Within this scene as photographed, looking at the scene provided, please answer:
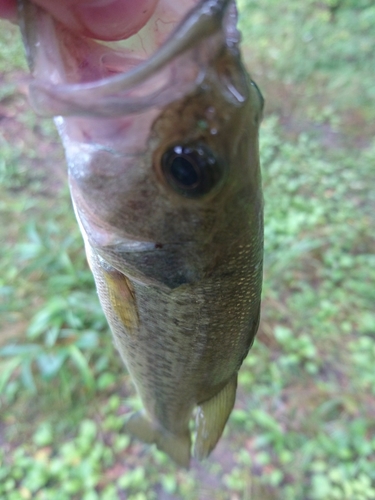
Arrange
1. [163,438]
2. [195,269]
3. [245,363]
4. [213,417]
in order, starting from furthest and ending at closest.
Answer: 1. [245,363]
2. [163,438]
3. [213,417]
4. [195,269]

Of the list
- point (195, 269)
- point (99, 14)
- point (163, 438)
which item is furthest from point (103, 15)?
point (163, 438)

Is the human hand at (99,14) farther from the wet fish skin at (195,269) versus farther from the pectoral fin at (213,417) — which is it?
the pectoral fin at (213,417)

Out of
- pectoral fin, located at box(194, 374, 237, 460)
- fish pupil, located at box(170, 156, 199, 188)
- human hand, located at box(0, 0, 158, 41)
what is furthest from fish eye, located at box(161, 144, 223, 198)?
pectoral fin, located at box(194, 374, 237, 460)

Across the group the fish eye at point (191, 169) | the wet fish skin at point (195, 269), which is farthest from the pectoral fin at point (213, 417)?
the fish eye at point (191, 169)

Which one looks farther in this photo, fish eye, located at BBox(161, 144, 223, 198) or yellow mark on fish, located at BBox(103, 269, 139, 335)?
yellow mark on fish, located at BBox(103, 269, 139, 335)

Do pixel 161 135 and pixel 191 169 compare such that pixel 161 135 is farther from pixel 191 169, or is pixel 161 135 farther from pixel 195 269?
pixel 195 269

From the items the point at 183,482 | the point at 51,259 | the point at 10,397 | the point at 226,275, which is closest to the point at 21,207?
the point at 51,259

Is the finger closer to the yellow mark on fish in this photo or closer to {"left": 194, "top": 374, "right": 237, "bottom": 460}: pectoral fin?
the yellow mark on fish
